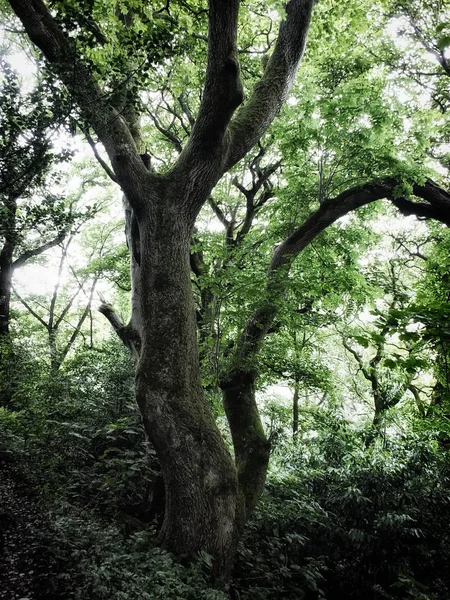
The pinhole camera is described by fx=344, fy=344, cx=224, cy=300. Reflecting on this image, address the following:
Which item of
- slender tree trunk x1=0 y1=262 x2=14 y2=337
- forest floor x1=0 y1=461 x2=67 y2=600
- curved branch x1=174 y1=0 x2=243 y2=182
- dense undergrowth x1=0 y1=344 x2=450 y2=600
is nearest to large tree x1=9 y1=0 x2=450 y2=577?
curved branch x1=174 y1=0 x2=243 y2=182

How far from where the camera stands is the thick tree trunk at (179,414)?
3678 mm

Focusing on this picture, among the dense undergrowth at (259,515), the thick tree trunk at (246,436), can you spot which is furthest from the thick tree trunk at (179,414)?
the thick tree trunk at (246,436)

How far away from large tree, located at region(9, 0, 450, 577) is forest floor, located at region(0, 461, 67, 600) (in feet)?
3.88

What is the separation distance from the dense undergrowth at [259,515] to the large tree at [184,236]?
2.23 feet

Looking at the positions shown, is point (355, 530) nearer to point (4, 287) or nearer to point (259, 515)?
point (259, 515)

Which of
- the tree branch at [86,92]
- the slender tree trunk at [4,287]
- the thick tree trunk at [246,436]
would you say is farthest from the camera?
the slender tree trunk at [4,287]

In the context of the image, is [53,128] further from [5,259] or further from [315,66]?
[5,259]

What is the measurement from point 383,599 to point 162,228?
5.56 m

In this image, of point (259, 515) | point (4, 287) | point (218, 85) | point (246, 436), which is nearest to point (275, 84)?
point (218, 85)

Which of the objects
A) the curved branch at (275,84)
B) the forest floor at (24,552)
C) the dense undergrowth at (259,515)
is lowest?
the forest floor at (24,552)

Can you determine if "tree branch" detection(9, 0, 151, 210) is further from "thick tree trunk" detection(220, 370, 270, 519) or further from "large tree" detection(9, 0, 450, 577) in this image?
"thick tree trunk" detection(220, 370, 270, 519)

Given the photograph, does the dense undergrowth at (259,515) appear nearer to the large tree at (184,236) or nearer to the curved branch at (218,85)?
the large tree at (184,236)

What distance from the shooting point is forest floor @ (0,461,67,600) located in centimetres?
290

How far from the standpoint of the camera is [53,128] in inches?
163
